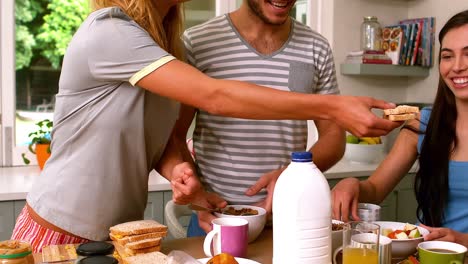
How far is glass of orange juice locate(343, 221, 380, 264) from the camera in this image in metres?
1.06

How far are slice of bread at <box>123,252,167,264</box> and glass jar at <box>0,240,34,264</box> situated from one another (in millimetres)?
191

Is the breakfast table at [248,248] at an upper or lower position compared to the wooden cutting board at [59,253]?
lower

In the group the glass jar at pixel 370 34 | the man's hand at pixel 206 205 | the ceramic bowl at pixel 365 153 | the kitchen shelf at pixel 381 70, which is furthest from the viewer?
the glass jar at pixel 370 34

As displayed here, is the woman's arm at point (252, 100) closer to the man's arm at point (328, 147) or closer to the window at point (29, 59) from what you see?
the man's arm at point (328, 147)

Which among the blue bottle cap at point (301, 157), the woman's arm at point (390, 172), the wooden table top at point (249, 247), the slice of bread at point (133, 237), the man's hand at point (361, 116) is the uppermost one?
the man's hand at point (361, 116)

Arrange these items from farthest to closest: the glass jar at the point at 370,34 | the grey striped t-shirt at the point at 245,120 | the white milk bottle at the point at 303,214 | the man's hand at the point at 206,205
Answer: the glass jar at the point at 370,34 < the grey striped t-shirt at the point at 245,120 < the man's hand at the point at 206,205 < the white milk bottle at the point at 303,214

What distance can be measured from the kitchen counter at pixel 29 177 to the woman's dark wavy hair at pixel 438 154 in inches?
38.8

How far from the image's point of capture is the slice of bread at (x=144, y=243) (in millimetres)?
1184

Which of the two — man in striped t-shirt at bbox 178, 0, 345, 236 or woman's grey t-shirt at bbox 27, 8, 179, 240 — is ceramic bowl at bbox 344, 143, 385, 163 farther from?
woman's grey t-shirt at bbox 27, 8, 179, 240

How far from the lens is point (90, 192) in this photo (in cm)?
130

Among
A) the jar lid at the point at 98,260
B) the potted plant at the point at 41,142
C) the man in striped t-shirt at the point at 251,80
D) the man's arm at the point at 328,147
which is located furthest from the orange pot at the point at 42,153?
the jar lid at the point at 98,260

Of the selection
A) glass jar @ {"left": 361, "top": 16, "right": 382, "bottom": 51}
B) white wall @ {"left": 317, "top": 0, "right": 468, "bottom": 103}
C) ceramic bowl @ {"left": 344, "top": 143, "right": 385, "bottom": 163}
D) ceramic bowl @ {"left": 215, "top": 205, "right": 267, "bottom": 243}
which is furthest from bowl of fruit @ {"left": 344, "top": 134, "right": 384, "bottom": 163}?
ceramic bowl @ {"left": 215, "top": 205, "right": 267, "bottom": 243}

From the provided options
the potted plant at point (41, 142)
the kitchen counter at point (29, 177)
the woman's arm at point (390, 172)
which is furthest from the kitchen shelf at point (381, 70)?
the potted plant at point (41, 142)

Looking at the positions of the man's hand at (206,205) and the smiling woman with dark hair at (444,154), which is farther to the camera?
the smiling woman with dark hair at (444,154)
